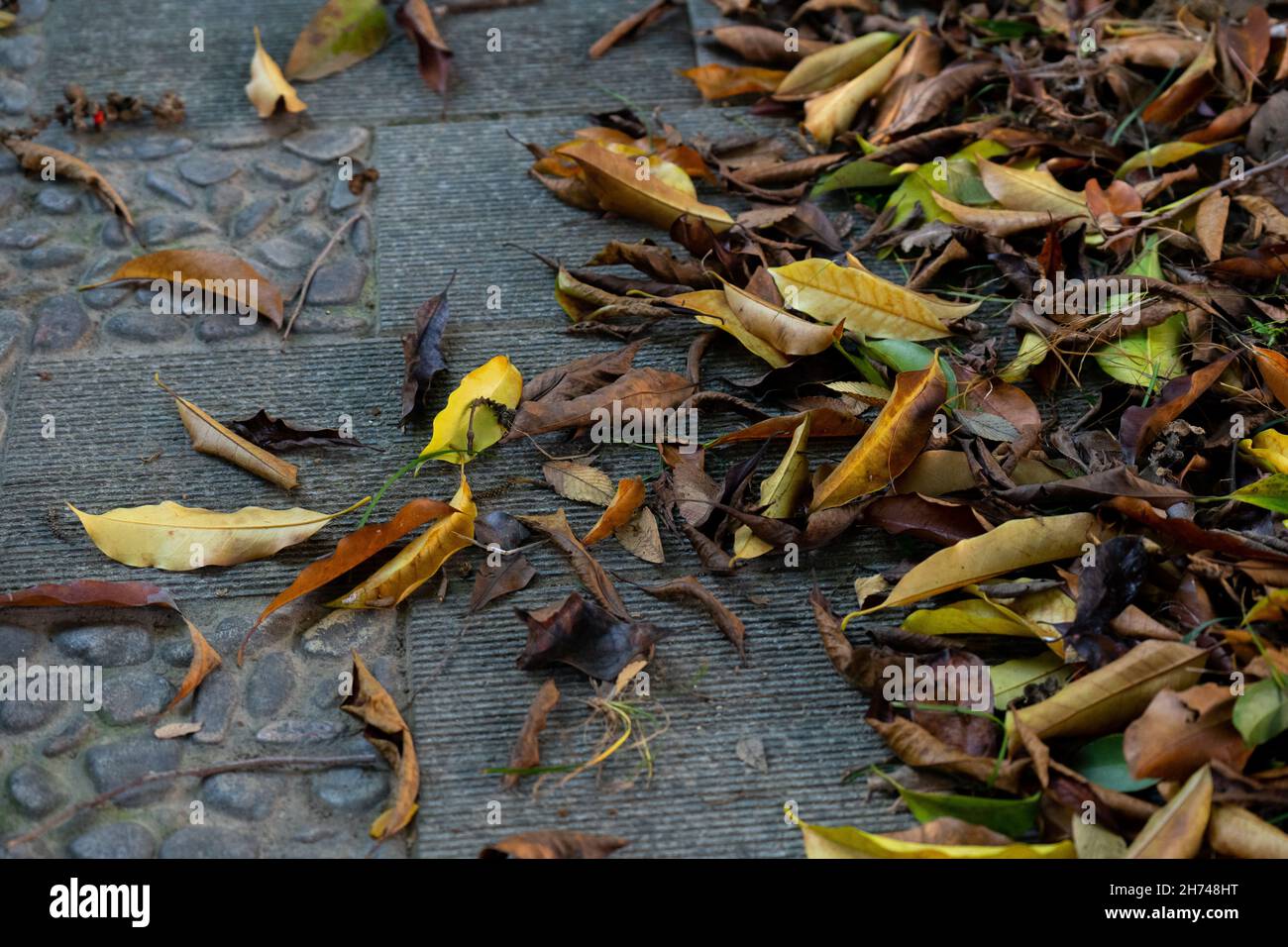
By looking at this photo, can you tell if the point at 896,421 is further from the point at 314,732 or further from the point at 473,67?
the point at 473,67

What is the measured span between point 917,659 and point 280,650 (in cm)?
100

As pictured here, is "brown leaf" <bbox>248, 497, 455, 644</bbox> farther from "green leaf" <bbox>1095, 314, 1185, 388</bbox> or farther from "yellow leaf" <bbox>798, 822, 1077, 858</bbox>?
"green leaf" <bbox>1095, 314, 1185, 388</bbox>

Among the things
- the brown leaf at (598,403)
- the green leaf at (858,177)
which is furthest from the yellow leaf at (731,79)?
the brown leaf at (598,403)

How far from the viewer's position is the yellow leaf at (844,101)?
2.88 metres

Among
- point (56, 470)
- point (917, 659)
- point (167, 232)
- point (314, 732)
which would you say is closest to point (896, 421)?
point (917, 659)

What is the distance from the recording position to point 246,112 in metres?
3.03

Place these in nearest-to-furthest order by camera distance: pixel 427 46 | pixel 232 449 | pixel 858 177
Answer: pixel 232 449
pixel 858 177
pixel 427 46

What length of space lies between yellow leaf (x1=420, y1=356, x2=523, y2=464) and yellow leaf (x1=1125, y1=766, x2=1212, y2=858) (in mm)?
1238

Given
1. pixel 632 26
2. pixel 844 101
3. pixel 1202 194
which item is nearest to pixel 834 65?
pixel 844 101

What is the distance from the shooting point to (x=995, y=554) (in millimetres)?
1893

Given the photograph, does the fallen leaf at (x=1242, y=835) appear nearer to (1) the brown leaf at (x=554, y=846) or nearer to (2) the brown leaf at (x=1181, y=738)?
(2) the brown leaf at (x=1181, y=738)

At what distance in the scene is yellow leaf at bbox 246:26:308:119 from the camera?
298 centimetres

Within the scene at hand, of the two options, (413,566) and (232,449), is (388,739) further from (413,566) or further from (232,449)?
(232,449)

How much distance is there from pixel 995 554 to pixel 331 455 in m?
1.18
